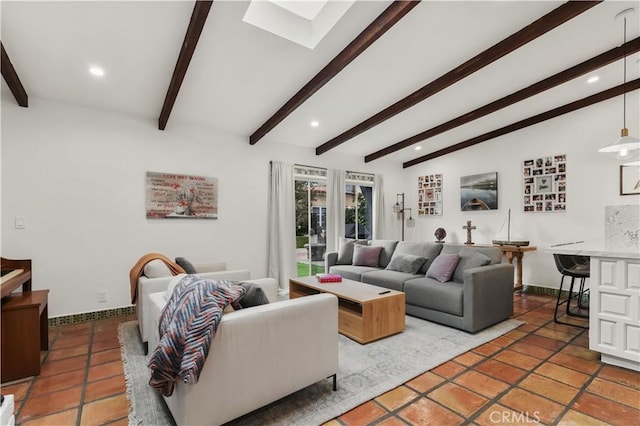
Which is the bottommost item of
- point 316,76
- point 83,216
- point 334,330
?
point 334,330

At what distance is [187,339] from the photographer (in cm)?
138

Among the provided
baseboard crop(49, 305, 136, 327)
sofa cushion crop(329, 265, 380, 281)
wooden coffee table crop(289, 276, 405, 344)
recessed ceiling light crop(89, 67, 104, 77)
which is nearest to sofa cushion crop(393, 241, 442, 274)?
sofa cushion crop(329, 265, 380, 281)

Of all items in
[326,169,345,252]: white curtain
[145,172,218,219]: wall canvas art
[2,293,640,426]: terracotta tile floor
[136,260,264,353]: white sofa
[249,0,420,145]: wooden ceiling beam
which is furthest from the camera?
[326,169,345,252]: white curtain

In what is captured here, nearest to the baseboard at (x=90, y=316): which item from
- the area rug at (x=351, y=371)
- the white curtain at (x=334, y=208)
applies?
the area rug at (x=351, y=371)

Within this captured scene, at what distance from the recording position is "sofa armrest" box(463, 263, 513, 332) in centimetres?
296

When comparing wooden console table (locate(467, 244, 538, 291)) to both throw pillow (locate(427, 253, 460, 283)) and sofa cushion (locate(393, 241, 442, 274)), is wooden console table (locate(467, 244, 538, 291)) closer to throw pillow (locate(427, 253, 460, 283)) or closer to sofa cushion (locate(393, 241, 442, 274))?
sofa cushion (locate(393, 241, 442, 274))

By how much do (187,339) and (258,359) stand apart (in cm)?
42

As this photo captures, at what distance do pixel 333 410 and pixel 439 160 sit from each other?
5558 millimetres

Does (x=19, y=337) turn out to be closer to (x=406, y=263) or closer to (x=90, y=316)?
(x=90, y=316)

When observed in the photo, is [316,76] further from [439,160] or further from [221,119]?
[439,160]

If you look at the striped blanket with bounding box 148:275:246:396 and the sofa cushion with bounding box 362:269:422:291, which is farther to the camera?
the sofa cushion with bounding box 362:269:422:291

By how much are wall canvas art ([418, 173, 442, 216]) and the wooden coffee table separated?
3657 millimetres

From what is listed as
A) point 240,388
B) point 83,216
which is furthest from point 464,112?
point 83,216

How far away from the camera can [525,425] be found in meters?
1.68
